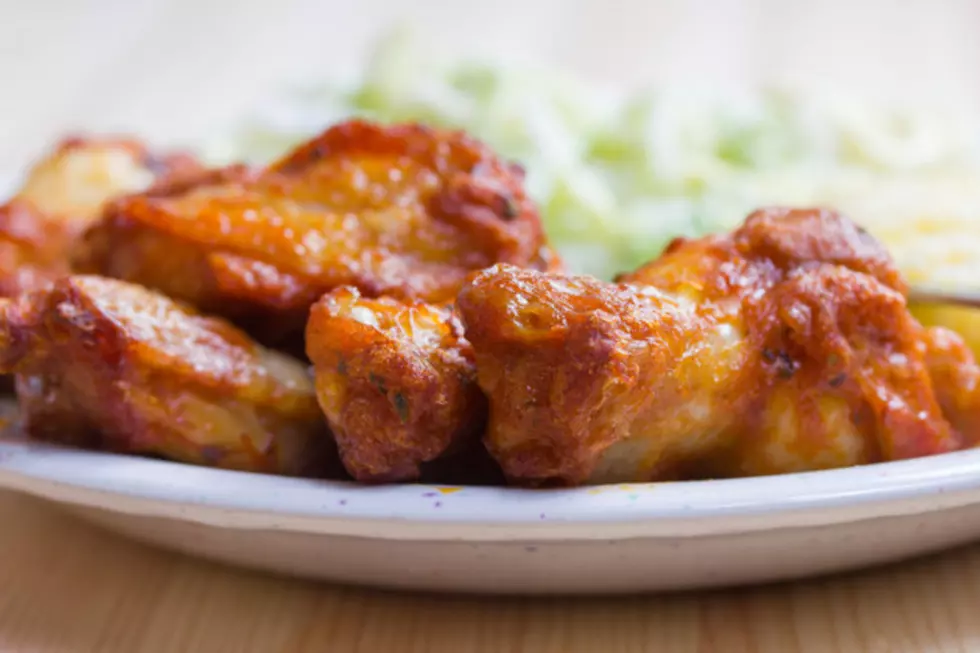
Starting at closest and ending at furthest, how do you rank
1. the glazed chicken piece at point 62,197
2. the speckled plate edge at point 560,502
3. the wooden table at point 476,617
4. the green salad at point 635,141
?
the speckled plate edge at point 560,502 < the wooden table at point 476,617 < the glazed chicken piece at point 62,197 < the green salad at point 635,141

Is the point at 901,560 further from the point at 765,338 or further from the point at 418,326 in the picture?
the point at 418,326

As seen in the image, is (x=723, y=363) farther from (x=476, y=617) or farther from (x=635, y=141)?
(x=635, y=141)

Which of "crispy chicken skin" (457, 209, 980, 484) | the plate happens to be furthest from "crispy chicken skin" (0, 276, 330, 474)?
"crispy chicken skin" (457, 209, 980, 484)

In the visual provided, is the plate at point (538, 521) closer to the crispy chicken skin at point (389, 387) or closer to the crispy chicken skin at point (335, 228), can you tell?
the crispy chicken skin at point (389, 387)

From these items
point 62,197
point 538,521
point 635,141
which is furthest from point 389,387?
point 635,141

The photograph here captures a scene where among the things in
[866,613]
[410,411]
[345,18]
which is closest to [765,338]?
[866,613]

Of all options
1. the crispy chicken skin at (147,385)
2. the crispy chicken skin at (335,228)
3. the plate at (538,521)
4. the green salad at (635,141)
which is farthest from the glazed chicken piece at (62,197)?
the green salad at (635,141)
